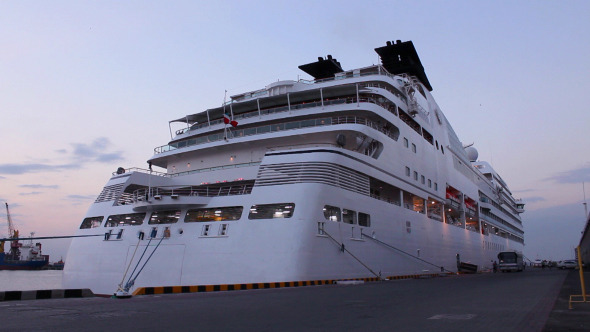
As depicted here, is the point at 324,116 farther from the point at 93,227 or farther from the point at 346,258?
the point at 93,227

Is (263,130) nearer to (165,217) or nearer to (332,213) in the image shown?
(332,213)

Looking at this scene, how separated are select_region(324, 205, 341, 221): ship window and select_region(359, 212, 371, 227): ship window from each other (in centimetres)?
230

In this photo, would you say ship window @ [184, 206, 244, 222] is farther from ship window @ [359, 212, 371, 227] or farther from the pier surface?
the pier surface

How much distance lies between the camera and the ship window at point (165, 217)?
69.7 ft

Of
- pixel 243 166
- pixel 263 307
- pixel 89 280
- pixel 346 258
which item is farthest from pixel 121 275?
pixel 263 307

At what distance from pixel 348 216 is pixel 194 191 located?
7.76m

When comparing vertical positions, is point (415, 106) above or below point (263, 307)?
above

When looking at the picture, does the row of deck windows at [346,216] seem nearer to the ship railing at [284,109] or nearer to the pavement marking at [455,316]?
the ship railing at [284,109]

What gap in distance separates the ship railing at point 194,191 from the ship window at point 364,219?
5932 mm

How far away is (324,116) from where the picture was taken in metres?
27.2

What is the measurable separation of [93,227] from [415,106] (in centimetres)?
2287

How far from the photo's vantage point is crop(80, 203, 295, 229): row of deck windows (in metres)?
19.5

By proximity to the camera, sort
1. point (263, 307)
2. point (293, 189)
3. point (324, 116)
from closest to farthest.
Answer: point (263, 307), point (293, 189), point (324, 116)

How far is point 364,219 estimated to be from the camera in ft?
77.7
